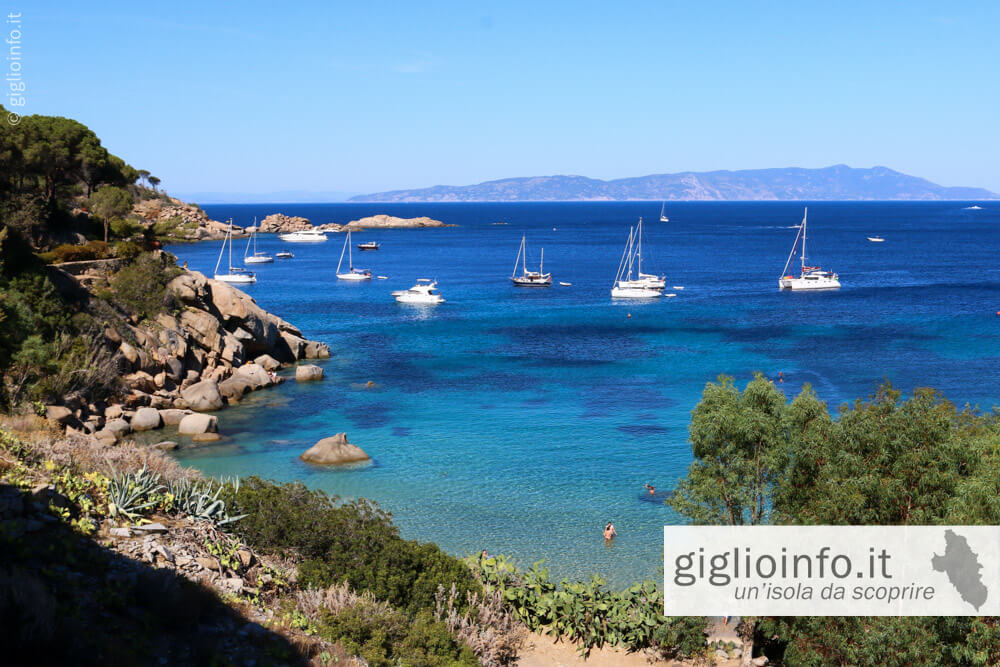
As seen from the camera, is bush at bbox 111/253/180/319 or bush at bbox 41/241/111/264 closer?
bush at bbox 41/241/111/264

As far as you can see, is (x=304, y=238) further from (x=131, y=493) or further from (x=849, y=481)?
(x=849, y=481)

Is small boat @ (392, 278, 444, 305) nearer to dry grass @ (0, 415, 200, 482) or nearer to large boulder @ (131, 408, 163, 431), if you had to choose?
large boulder @ (131, 408, 163, 431)

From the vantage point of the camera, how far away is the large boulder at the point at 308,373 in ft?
159

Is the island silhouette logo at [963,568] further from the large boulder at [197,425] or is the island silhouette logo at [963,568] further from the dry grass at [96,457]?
the large boulder at [197,425]

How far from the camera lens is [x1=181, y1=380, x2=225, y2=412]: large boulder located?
41.0m

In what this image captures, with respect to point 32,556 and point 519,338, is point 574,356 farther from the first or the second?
point 32,556

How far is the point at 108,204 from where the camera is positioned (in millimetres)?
54000

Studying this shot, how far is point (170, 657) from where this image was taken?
34.2ft

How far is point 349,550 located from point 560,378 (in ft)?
114

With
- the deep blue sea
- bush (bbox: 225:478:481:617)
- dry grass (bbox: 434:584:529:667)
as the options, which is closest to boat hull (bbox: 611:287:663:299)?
the deep blue sea

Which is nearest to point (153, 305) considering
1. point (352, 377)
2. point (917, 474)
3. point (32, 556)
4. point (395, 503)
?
point (352, 377)

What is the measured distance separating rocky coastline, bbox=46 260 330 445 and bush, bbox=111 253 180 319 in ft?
1.70

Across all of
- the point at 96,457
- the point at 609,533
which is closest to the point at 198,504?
the point at 96,457

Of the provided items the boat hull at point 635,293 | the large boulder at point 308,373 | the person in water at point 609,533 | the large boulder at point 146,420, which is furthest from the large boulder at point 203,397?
the boat hull at point 635,293
